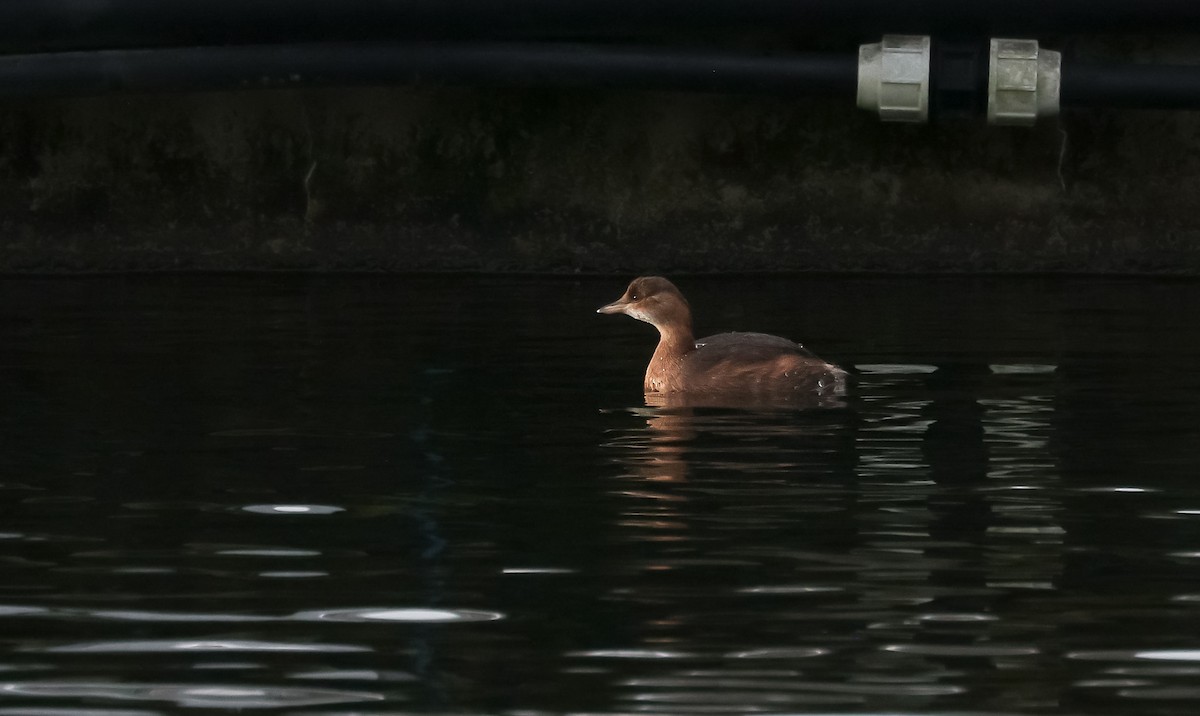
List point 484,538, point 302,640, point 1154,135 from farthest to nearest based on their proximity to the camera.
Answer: point 1154,135 < point 484,538 < point 302,640

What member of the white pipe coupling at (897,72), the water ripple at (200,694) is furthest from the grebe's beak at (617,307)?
the water ripple at (200,694)

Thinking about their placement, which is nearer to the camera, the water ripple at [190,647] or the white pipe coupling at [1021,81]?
the water ripple at [190,647]

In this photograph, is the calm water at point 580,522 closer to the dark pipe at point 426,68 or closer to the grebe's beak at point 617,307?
the grebe's beak at point 617,307

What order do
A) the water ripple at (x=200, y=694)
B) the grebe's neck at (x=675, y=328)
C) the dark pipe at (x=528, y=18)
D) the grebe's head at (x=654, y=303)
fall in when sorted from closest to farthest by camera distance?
1. the water ripple at (x=200, y=694)
2. the grebe's neck at (x=675, y=328)
3. the grebe's head at (x=654, y=303)
4. the dark pipe at (x=528, y=18)

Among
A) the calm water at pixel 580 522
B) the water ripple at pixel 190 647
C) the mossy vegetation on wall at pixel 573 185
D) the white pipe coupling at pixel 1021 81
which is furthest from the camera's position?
the mossy vegetation on wall at pixel 573 185

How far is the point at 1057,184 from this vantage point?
12.0m

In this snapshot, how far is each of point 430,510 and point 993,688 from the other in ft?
7.13

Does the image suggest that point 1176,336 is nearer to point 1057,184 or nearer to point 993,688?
point 1057,184

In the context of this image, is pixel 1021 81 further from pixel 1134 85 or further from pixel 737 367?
pixel 737 367

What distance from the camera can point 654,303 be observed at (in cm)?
946

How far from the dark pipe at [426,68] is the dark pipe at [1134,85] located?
1.00 meters

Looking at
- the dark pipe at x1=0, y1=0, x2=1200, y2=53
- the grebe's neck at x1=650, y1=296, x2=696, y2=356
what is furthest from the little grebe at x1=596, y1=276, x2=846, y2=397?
the dark pipe at x1=0, y1=0, x2=1200, y2=53

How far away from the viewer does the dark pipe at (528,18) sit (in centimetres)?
1023

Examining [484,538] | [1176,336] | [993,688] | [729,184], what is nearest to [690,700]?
[993,688]
